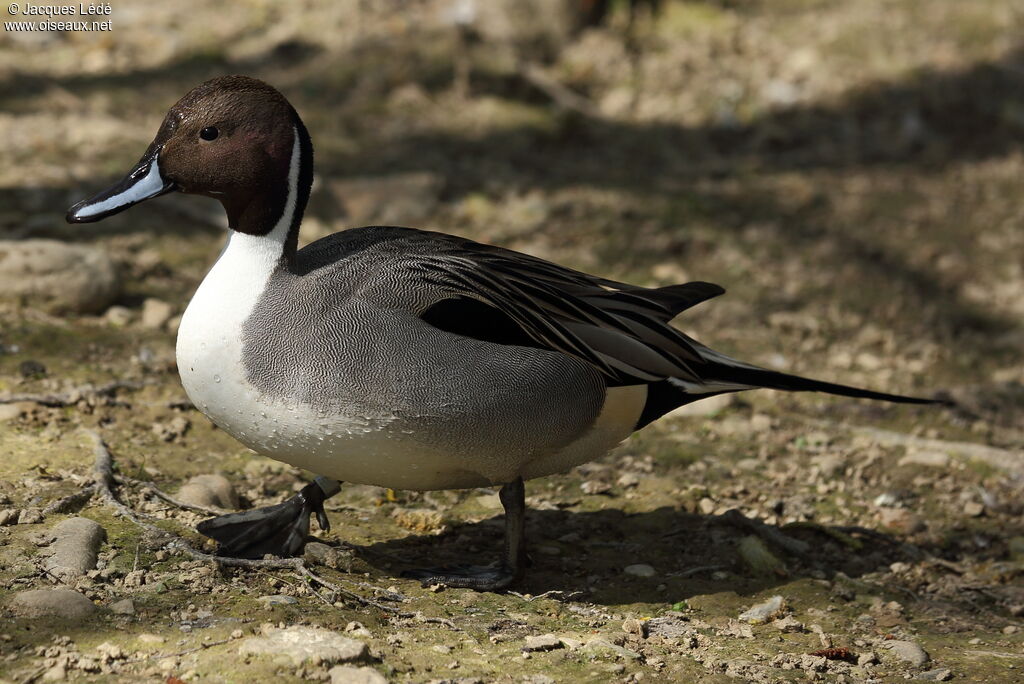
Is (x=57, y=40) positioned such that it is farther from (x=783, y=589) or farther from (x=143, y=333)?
(x=783, y=589)

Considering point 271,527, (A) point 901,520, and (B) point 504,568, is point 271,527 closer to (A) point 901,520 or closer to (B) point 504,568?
(B) point 504,568

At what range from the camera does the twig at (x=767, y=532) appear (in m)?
3.75

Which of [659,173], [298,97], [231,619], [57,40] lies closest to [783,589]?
[231,619]

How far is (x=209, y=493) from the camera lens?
11.5ft

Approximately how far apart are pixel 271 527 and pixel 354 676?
2.70 feet

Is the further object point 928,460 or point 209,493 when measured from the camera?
point 928,460

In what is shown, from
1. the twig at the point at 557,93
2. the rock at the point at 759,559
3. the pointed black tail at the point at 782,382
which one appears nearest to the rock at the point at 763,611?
the rock at the point at 759,559

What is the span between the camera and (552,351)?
323cm

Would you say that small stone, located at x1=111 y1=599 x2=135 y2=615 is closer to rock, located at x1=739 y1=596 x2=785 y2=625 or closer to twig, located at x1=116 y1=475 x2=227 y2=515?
twig, located at x1=116 y1=475 x2=227 y2=515

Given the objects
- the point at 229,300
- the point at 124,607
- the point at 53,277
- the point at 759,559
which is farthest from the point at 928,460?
the point at 53,277

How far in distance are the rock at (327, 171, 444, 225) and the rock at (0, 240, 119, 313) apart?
170cm

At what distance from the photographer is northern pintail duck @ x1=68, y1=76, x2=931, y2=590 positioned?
2918 millimetres

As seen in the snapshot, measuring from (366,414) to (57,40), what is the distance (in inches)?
242

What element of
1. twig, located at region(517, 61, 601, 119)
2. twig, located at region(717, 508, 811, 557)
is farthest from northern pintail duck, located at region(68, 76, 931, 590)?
twig, located at region(517, 61, 601, 119)
